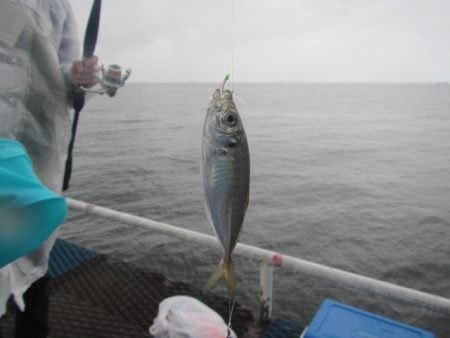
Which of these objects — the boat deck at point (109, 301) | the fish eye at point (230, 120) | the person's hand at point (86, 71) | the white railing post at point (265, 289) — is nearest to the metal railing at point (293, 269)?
the white railing post at point (265, 289)

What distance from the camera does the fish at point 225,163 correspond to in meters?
1.68

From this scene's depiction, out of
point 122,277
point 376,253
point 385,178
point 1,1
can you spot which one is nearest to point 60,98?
point 1,1

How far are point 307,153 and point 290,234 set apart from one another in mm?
16423

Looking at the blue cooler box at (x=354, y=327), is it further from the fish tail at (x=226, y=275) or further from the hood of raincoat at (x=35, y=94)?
the hood of raincoat at (x=35, y=94)

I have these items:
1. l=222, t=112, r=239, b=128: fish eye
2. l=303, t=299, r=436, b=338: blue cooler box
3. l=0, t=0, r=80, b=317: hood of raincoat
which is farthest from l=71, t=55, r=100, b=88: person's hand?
l=303, t=299, r=436, b=338: blue cooler box

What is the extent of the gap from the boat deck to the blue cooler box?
0.75m

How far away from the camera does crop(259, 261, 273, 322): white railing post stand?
147 inches

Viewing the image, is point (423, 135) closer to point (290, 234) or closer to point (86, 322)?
point (290, 234)

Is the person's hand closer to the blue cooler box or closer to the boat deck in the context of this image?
the blue cooler box

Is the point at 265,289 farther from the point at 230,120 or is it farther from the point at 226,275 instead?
the point at 230,120

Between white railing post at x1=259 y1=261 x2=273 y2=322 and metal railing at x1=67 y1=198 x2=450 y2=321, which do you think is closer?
metal railing at x1=67 y1=198 x2=450 y2=321

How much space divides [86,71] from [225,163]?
1.24 m

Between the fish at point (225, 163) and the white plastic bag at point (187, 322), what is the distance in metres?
1.87

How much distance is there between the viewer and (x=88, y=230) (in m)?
12.3
